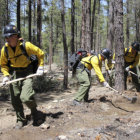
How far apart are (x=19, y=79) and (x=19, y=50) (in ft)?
2.08

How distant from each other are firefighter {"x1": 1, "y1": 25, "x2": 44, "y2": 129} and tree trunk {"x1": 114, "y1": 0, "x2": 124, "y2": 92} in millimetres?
3458

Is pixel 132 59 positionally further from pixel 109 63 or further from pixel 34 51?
pixel 34 51

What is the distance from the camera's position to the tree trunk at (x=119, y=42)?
652 cm

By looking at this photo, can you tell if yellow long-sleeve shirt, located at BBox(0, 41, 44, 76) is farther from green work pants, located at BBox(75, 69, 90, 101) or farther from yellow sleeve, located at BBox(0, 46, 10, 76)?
green work pants, located at BBox(75, 69, 90, 101)

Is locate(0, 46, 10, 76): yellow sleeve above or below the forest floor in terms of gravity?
above

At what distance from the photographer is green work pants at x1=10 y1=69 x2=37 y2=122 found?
3.95 m

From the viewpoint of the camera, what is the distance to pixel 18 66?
13.5 ft

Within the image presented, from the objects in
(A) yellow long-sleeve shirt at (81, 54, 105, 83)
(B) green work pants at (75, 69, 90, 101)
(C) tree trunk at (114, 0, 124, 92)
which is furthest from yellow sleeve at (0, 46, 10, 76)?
(C) tree trunk at (114, 0, 124, 92)

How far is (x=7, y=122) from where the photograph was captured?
4949 millimetres

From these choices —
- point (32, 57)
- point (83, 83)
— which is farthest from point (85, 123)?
point (32, 57)

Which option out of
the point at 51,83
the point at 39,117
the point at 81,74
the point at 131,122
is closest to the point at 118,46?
the point at 81,74

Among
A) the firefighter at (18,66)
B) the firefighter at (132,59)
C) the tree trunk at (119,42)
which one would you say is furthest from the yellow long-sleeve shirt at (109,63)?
the firefighter at (18,66)

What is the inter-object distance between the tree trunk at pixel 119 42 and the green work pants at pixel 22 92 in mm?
3611

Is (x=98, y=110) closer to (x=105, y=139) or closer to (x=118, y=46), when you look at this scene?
(x=105, y=139)
